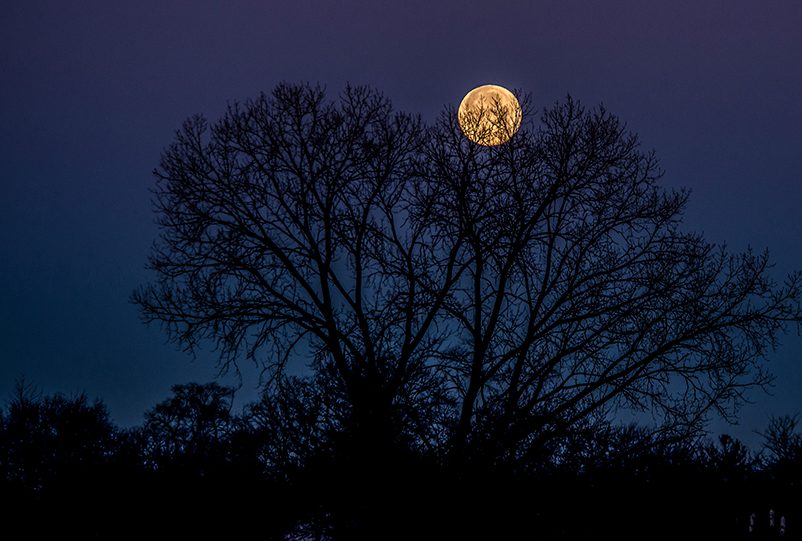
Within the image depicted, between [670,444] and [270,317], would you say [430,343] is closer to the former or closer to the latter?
[270,317]

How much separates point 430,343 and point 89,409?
16978 millimetres

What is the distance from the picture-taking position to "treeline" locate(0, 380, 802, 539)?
7.55 meters

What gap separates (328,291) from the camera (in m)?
11.0

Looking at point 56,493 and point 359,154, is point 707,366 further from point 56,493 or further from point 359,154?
point 56,493

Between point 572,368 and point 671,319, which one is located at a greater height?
point 671,319

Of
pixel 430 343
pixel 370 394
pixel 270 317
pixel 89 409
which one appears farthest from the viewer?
pixel 89 409

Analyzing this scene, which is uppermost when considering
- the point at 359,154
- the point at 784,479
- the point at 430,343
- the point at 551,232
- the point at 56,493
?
the point at 359,154

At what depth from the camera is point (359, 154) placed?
442 inches

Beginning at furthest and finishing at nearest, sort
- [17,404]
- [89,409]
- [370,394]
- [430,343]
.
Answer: [89,409] → [17,404] → [430,343] → [370,394]

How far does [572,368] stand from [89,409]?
59.9 ft

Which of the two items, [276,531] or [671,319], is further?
[671,319]

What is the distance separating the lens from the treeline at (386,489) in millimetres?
7555

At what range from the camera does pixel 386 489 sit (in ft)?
24.7

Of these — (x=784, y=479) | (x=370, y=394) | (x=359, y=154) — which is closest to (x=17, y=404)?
(x=359, y=154)
